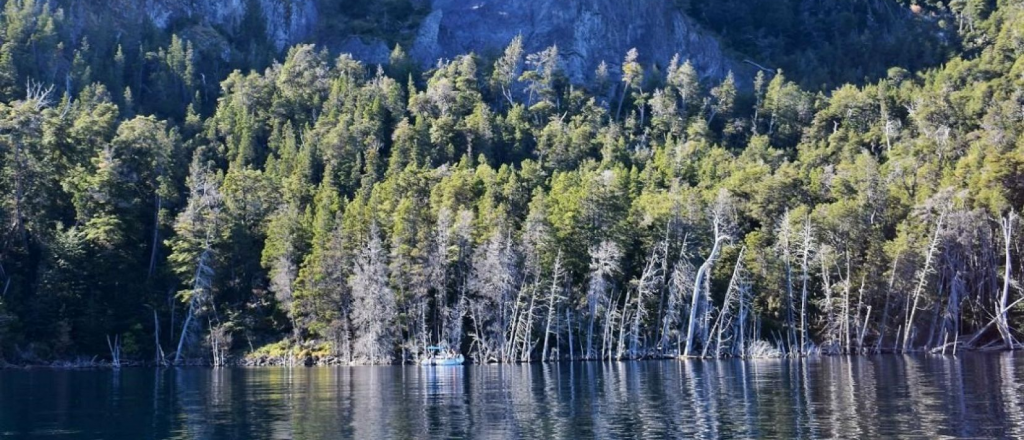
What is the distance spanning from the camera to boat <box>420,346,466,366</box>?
284 ft

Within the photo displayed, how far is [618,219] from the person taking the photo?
309 feet

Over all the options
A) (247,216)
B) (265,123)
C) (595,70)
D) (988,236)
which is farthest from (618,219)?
(595,70)

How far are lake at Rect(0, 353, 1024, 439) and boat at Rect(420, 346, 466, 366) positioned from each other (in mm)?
12360

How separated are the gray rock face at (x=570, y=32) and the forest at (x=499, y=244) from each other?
4506 cm

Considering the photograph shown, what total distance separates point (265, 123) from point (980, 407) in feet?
372

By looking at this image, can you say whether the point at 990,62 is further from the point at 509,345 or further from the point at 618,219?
the point at 509,345

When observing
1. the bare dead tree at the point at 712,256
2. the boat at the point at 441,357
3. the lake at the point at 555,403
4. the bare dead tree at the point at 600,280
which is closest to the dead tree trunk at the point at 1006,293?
the lake at the point at 555,403

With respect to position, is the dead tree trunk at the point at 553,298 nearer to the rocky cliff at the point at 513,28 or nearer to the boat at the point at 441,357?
the boat at the point at 441,357

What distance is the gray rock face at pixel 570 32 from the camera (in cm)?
17150

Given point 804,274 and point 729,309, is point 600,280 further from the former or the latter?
point 804,274

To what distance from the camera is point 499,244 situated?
89125 millimetres

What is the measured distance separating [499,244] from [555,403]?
4287 centimetres

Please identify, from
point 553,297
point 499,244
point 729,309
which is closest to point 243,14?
point 499,244

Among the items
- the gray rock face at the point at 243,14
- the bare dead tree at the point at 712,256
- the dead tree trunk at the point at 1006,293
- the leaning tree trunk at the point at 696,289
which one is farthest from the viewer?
the gray rock face at the point at 243,14
